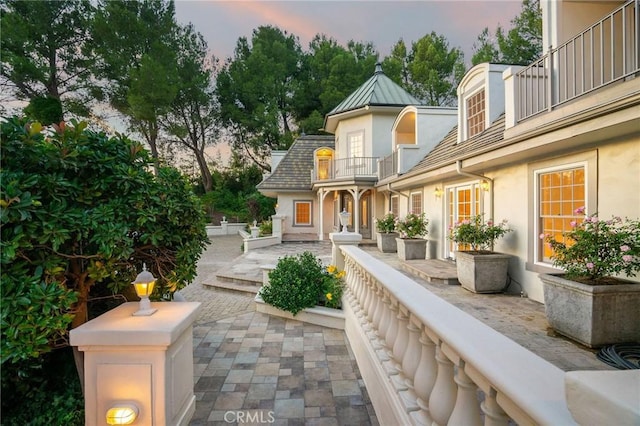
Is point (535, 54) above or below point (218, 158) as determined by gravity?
above

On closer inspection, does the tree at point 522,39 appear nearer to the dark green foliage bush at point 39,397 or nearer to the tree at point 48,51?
the dark green foliage bush at point 39,397

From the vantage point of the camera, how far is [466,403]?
1354 mm

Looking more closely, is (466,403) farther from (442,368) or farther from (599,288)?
(599,288)

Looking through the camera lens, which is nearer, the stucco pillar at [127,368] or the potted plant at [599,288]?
the stucco pillar at [127,368]

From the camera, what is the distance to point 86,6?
64.8 ft

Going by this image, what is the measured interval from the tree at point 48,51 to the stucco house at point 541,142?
19.6 metres

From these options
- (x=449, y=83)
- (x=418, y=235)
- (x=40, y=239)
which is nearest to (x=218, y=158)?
(x=449, y=83)

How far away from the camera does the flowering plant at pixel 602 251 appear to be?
3.61m

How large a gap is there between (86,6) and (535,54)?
27.3 metres

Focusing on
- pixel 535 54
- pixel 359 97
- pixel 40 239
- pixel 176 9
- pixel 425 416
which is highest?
pixel 176 9

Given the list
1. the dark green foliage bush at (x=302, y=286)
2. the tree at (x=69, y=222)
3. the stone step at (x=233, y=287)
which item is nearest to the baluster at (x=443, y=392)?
the tree at (x=69, y=222)

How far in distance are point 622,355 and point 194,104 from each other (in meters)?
29.6

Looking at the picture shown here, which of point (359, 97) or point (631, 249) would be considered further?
point (359, 97)

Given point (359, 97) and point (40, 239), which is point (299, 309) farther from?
point (359, 97)
